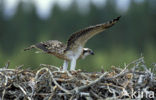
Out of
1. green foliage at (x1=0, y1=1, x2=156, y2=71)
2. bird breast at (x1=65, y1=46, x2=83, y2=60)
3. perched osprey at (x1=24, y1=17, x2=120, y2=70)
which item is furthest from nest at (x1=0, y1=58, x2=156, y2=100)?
green foliage at (x1=0, y1=1, x2=156, y2=71)

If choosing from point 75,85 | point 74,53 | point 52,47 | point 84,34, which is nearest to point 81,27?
point 74,53

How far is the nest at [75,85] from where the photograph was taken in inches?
199

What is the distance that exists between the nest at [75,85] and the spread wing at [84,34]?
620 millimetres

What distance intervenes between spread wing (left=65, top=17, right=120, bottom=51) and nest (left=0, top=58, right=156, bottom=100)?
2.03 ft

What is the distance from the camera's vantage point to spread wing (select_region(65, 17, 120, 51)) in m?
5.79

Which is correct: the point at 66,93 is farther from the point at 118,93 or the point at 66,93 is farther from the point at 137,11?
the point at 137,11

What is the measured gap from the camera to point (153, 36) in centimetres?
5278

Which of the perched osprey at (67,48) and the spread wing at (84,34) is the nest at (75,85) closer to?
the spread wing at (84,34)

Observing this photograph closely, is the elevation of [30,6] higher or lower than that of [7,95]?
higher

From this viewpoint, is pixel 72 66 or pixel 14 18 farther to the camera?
pixel 14 18

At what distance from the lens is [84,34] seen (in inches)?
240

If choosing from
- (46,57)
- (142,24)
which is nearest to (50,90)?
(46,57)

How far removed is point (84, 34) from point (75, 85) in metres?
1.09

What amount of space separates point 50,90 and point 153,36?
4832 centimetres
